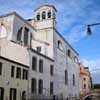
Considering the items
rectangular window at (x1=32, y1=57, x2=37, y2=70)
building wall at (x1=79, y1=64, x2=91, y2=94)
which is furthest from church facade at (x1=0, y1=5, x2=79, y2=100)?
building wall at (x1=79, y1=64, x2=91, y2=94)

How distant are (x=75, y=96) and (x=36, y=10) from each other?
2360cm

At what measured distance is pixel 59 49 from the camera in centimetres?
4544

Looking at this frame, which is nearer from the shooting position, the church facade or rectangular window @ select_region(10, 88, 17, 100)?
rectangular window @ select_region(10, 88, 17, 100)

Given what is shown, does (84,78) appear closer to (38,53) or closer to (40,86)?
(40,86)

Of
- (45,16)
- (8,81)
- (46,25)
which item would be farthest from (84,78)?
(8,81)

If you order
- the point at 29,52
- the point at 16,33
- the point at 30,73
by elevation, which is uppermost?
the point at 16,33

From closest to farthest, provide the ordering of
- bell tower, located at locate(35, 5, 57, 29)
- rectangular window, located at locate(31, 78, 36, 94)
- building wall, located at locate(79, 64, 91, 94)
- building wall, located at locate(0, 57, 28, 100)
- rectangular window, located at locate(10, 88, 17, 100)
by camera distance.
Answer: building wall, located at locate(0, 57, 28, 100) < rectangular window, located at locate(10, 88, 17, 100) < rectangular window, located at locate(31, 78, 36, 94) < bell tower, located at locate(35, 5, 57, 29) < building wall, located at locate(79, 64, 91, 94)

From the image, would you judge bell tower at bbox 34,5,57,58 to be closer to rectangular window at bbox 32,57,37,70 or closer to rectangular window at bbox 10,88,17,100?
rectangular window at bbox 32,57,37,70

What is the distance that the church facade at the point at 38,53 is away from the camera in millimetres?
32188

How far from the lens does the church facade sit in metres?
32.2

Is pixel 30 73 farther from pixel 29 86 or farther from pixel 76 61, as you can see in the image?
pixel 76 61

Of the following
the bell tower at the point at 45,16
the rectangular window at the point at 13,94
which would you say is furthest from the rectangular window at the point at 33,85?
the bell tower at the point at 45,16

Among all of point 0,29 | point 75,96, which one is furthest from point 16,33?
point 75,96

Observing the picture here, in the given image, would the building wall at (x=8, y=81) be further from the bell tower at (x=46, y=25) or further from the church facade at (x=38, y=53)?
the bell tower at (x=46, y=25)
